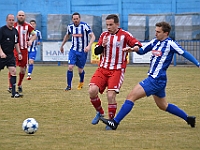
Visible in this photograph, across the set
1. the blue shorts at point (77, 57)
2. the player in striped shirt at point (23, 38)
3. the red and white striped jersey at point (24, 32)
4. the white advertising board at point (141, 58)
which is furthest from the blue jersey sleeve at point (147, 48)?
the white advertising board at point (141, 58)

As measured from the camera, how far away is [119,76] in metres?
9.93

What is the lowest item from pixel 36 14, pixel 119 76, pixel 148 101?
pixel 148 101

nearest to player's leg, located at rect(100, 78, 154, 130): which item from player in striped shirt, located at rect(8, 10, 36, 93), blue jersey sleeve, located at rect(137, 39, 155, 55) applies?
blue jersey sleeve, located at rect(137, 39, 155, 55)

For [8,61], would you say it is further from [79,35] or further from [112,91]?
[112,91]

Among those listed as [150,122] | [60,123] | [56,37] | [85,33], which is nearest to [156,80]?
[150,122]

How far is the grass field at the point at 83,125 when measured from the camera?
8.07 meters

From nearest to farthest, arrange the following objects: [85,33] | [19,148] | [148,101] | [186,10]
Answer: [19,148]
[148,101]
[85,33]
[186,10]

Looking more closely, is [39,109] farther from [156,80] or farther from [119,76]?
[156,80]

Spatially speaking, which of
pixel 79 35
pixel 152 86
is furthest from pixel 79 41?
pixel 152 86

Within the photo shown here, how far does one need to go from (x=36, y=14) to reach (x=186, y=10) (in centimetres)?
863

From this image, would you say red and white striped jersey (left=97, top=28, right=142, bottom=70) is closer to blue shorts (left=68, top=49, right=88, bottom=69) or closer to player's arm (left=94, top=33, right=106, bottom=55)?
player's arm (left=94, top=33, right=106, bottom=55)

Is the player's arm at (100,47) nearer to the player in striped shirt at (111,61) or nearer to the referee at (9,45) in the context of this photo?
the player in striped shirt at (111,61)

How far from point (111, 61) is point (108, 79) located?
1.04ft

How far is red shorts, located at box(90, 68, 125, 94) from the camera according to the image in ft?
32.2
